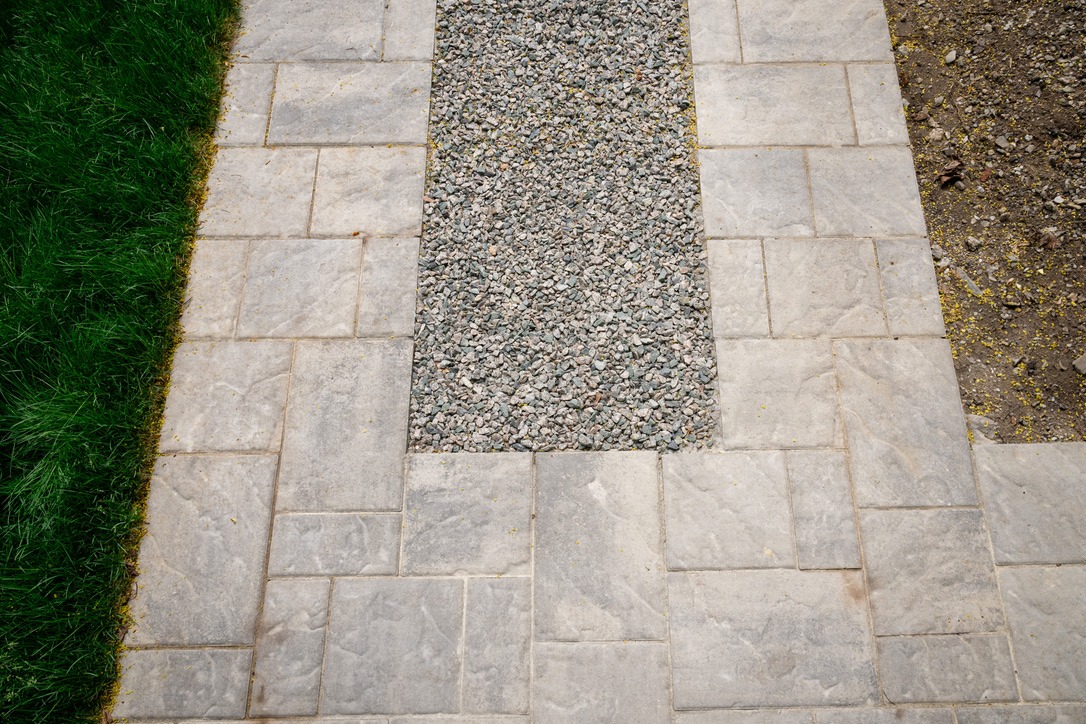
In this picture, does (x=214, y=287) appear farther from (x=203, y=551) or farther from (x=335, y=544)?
(x=335, y=544)

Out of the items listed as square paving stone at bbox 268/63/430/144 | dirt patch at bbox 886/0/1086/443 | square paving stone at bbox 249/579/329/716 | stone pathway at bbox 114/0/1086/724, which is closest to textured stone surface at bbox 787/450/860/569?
stone pathway at bbox 114/0/1086/724

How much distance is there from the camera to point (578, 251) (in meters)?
3.49

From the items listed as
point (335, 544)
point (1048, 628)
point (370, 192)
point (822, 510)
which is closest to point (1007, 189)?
point (822, 510)

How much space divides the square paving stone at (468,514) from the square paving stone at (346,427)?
0.13m

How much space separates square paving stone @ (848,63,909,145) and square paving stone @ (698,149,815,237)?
439 millimetres

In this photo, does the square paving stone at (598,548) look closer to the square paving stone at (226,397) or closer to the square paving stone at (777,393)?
the square paving stone at (777,393)

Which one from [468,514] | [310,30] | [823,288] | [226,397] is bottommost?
[468,514]

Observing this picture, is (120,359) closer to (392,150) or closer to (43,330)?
(43,330)

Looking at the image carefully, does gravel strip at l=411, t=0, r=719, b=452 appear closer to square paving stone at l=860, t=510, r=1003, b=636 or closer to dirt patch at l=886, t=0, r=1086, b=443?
square paving stone at l=860, t=510, r=1003, b=636

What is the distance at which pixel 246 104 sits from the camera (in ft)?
12.7

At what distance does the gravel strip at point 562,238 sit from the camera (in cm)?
321

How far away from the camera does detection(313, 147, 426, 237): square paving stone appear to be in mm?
3582

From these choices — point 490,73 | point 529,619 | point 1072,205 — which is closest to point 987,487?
point 1072,205

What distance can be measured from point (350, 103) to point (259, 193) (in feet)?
2.39
